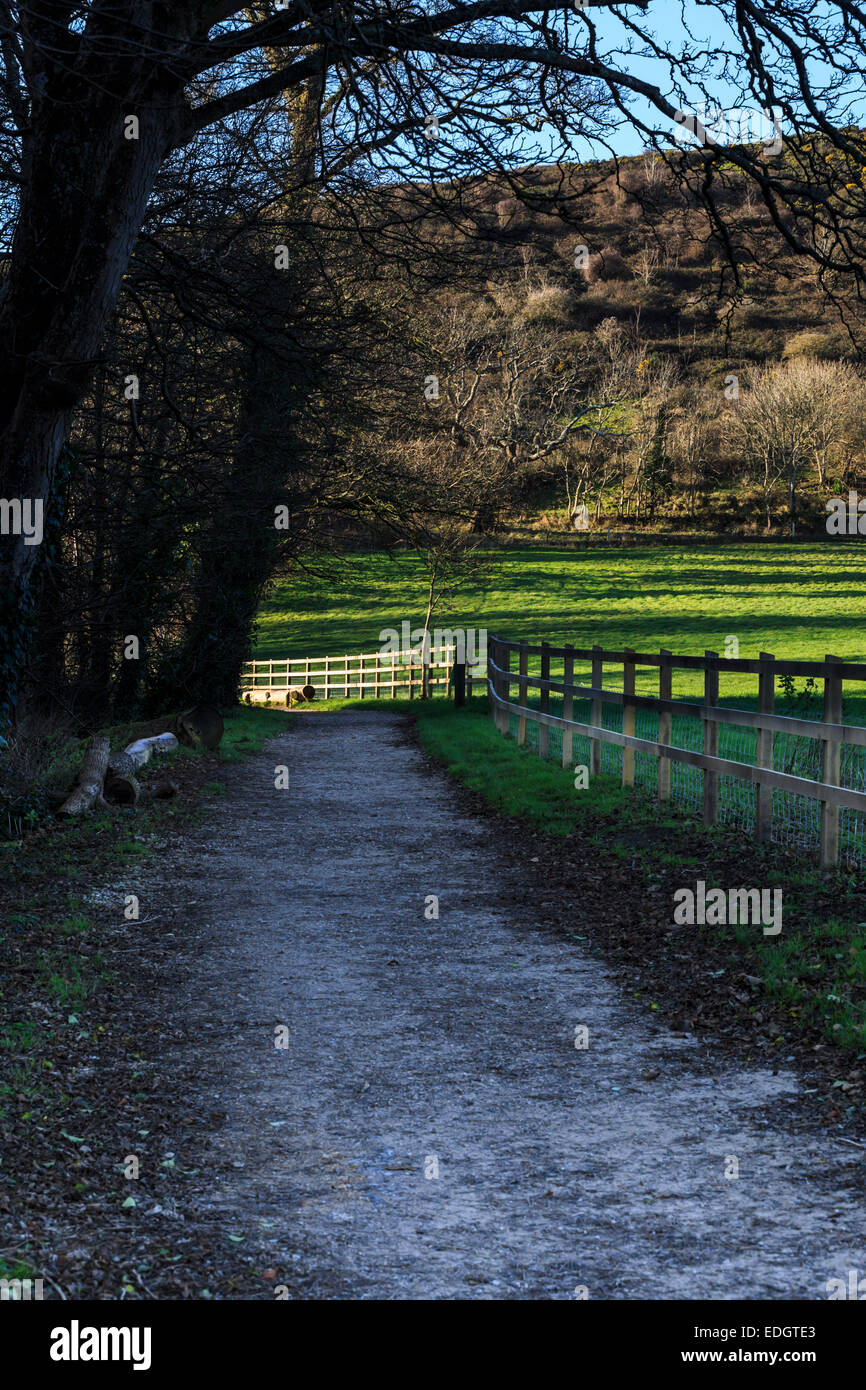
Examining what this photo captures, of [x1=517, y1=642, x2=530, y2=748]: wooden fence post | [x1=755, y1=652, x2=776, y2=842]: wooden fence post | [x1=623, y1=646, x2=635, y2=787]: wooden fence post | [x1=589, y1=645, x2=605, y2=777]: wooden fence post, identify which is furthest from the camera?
[x1=517, y1=642, x2=530, y2=748]: wooden fence post

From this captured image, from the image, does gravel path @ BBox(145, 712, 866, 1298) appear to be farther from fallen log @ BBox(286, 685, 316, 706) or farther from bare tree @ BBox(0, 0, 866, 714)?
fallen log @ BBox(286, 685, 316, 706)

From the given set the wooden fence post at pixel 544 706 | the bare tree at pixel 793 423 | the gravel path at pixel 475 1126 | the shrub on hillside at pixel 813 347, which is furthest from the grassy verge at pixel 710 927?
the shrub on hillside at pixel 813 347

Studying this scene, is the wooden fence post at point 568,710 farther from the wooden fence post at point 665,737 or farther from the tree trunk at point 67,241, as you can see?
the tree trunk at point 67,241

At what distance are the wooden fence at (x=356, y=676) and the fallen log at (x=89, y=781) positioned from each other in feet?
76.9

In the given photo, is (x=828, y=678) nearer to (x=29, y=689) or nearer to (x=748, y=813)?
(x=748, y=813)

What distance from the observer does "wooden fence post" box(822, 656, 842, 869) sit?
805cm

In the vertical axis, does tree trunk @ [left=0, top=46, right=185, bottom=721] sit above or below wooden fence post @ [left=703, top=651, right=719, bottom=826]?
above

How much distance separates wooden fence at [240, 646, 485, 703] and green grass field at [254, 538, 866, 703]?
2.91 meters

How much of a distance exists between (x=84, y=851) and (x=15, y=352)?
4845 millimetres

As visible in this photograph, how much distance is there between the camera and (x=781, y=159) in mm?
9719

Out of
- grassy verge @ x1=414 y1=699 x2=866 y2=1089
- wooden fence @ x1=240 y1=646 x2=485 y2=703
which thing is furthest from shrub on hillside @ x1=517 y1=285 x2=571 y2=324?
grassy verge @ x1=414 y1=699 x2=866 y2=1089

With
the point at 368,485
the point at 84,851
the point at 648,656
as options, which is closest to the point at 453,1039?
the point at 84,851

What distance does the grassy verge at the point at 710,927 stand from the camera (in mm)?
6125

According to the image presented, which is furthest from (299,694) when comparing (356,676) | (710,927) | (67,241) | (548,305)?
(548,305)
